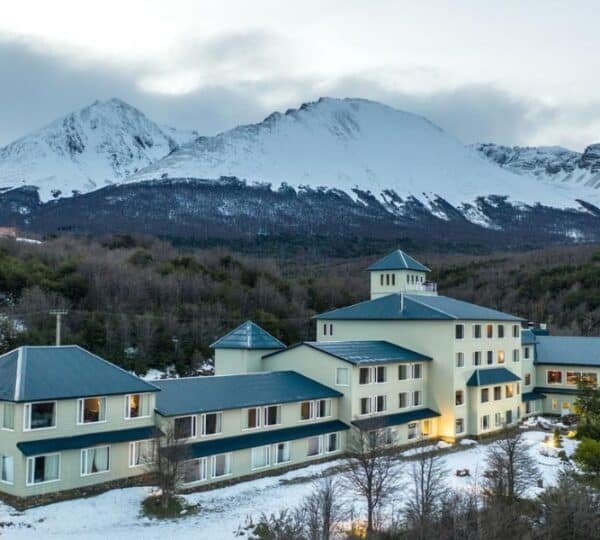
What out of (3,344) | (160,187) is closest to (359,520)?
(3,344)

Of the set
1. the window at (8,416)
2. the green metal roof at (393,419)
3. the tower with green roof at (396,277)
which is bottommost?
the green metal roof at (393,419)

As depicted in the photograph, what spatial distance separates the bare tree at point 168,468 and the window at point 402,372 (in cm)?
1786

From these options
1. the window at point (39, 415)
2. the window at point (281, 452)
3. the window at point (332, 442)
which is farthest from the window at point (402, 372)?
the window at point (39, 415)

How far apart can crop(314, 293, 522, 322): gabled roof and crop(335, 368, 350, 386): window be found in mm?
7605

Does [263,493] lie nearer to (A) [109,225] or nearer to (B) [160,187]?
(A) [109,225]

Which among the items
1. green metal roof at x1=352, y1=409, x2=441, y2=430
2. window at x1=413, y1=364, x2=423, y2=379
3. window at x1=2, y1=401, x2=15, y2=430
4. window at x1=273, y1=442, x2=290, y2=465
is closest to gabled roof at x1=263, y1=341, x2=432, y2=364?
window at x1=413, y1=364, x2=423, y2=379

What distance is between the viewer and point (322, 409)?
41500mm

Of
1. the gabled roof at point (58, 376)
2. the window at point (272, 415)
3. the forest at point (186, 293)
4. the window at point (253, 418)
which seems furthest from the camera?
the forest at point (186, 293)

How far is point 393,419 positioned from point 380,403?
1.22m

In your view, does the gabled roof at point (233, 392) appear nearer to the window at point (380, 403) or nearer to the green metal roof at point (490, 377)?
the window at point (380, 403)

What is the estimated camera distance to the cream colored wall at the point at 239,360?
45.3 metres

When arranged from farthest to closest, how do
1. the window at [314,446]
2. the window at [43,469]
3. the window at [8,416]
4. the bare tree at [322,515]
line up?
1. the window at [314,446]
2. the window at [8,416]
3. the window at [43,469]
4. the bare tree at [322,515]

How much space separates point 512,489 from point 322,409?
12.2 m

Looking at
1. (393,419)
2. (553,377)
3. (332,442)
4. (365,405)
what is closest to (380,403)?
(393,419)
